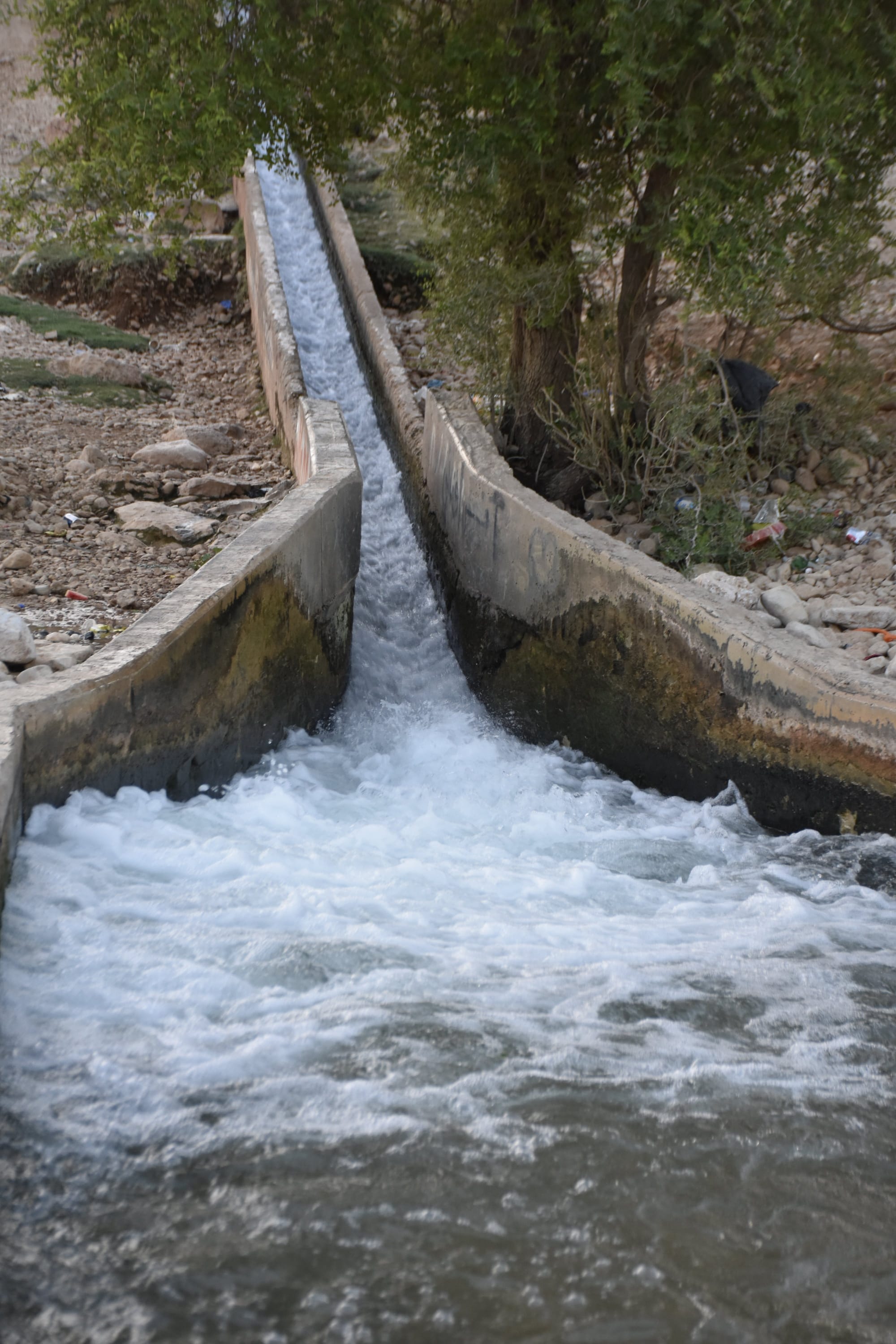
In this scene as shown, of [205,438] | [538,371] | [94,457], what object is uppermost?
[538,371]

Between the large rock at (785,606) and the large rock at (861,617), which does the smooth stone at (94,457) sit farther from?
the large rock at (861,617)

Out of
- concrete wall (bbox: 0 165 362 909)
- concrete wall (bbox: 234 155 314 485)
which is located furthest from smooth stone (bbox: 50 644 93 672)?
concrete wall (bbox: 234 155 314 485)

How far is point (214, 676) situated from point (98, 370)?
22.9 feet

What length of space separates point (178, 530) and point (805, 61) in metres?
4.45

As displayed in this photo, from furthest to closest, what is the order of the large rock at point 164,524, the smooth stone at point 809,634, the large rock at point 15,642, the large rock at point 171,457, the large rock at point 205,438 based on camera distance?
the large rock at point 205,438
the large rock at point 171,457
the large rock at point 164,524
the smooth stone at point 809,634
the large rock at point 15,642

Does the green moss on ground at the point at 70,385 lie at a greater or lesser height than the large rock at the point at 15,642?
greater

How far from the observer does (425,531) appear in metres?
7.34

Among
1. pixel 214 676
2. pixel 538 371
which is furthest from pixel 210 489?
pixel 214 676

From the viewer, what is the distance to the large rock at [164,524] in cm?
702

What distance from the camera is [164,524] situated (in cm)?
713

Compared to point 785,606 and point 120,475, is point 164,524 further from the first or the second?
point 785,606

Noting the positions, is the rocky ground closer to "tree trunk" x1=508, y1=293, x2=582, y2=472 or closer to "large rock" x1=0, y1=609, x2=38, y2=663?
"large rock" x1=0, y1=609, x2=38, y2=663

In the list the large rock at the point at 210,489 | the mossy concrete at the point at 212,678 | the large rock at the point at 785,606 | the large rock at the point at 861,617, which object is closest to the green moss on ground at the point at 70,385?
the large rock at the point at 210,489

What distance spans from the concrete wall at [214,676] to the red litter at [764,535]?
2447mm
